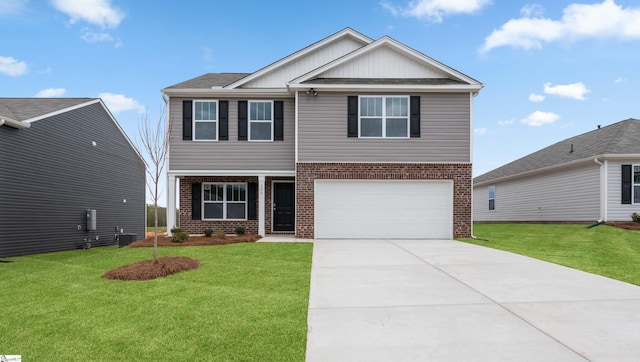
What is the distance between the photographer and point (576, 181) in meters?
18.3

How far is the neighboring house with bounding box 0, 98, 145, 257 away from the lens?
11883mm

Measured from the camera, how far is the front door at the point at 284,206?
1563 centimetres

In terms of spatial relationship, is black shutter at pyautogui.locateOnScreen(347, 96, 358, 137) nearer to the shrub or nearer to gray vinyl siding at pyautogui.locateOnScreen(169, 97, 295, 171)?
gray vinyl siding at pyautogui.locateOnScreen(169, 97, 295, 171)

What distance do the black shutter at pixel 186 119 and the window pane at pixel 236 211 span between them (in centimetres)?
311

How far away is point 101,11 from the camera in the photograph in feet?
54.3

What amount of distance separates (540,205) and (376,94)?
1299 cm

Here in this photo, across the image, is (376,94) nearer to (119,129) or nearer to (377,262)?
(377,262)

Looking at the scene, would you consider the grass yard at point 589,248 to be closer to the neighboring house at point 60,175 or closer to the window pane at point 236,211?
the window pane at point 236,211

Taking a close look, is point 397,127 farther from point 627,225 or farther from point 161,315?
point 161,315

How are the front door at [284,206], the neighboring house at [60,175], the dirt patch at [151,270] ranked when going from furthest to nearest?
the front door at [284,206], the neighboring house at [60,175], the dirt patch at [151,270]

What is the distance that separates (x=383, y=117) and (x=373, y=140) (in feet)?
2.99

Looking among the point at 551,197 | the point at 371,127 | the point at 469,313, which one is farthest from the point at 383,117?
the point at 551,197

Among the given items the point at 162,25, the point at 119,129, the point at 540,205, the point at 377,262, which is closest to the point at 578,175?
the point at 540,205

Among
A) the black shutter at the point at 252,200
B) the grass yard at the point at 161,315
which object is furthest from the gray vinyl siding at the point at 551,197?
the grass yard at the point at 161,315
